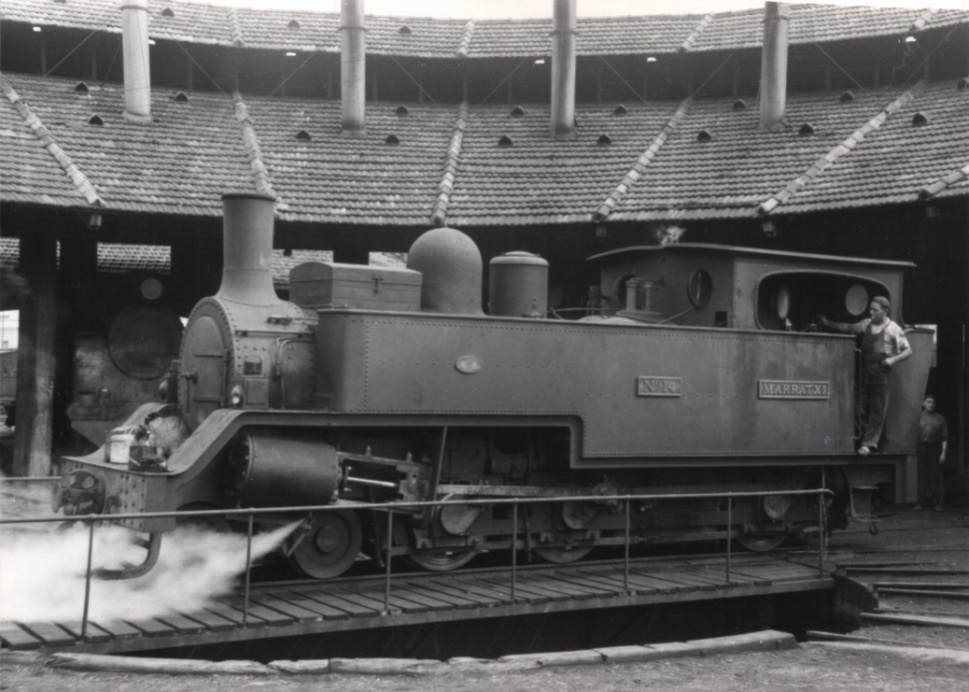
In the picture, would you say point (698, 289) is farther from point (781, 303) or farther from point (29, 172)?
point (29, 172)

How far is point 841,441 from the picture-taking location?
1012 cm

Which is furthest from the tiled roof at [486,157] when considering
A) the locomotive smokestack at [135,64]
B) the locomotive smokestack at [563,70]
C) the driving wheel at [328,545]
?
the driving wheel at [328,545]

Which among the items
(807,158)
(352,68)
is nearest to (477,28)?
(352,68)

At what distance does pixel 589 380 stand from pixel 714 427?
130cm

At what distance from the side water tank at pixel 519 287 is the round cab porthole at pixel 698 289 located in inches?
54.5

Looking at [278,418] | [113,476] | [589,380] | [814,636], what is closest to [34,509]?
[113,476]

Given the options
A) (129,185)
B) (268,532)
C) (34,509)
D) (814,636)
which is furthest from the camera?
(129,185)

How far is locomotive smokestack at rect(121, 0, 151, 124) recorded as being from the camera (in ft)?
48.0

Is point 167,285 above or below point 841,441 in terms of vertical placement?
above

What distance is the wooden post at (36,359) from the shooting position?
13109 millimetres

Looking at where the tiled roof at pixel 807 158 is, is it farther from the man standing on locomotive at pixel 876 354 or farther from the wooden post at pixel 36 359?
the wooden post at pixel 36 359

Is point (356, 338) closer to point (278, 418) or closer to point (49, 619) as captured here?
point (278, 418)

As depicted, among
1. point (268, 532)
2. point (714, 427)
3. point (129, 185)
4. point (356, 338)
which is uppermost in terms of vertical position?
point (129, 185)

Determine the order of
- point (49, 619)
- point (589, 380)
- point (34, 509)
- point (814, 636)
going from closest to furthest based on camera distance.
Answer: point (49, 619), point (814, 636), point (589, 380), point (34, 509)
